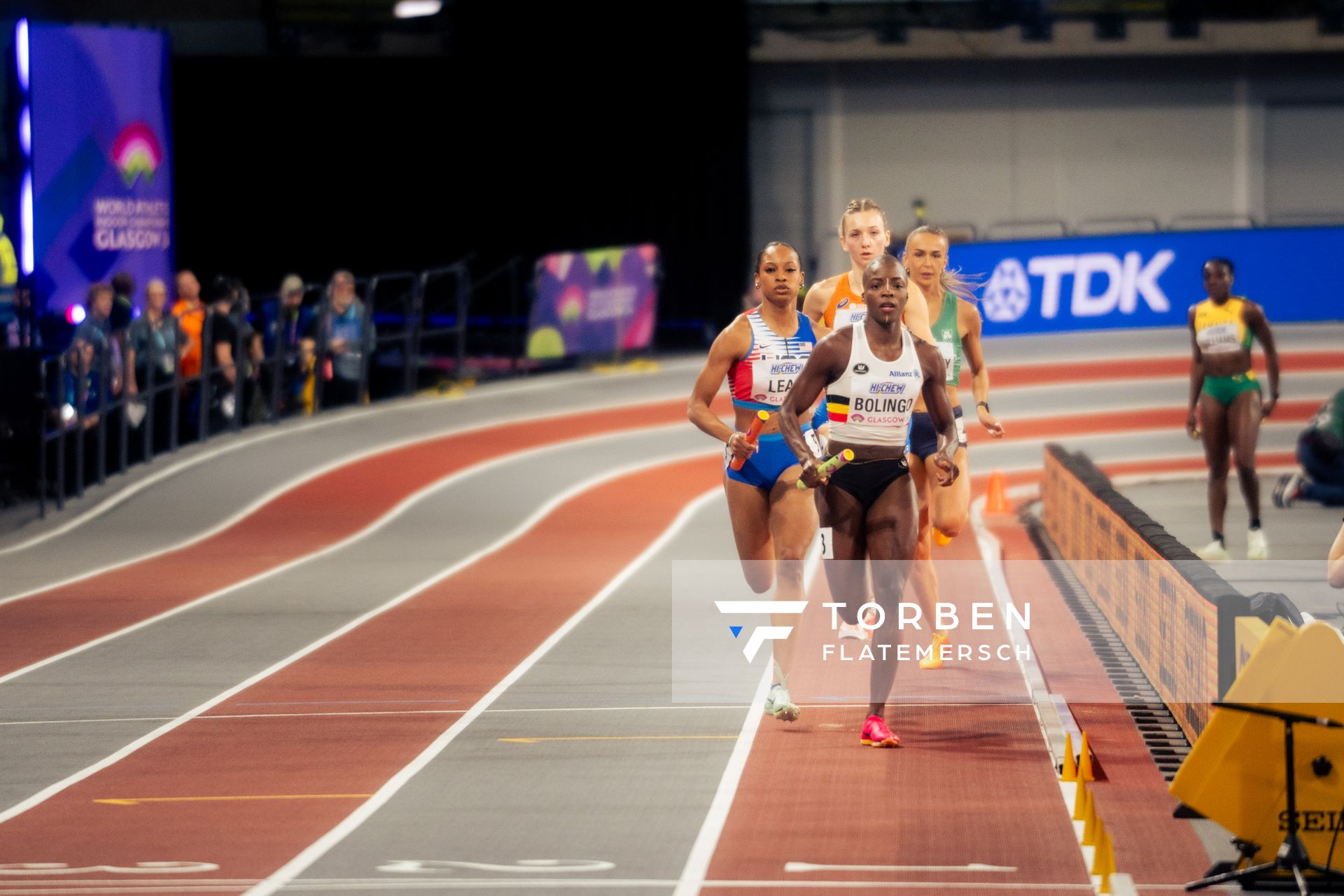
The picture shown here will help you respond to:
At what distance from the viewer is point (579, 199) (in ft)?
90.3

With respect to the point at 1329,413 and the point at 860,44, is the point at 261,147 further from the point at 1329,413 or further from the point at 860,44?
the point at 1329,413

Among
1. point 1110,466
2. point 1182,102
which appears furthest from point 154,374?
point 1182,102

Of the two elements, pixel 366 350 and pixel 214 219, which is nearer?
pixel 366 350

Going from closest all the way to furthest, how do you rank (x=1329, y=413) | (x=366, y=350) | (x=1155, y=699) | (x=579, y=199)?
(x=1155, y=699) → (x=1329, y=413) → (x=366, y=350) → (x=579, y=199)

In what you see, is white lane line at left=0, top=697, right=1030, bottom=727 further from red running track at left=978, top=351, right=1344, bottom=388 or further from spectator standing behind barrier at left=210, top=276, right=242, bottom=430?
red running track at left=978, top=351, right=1344, bottom=388

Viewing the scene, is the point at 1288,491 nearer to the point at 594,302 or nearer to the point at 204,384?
the point at 594,302

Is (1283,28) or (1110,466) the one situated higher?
(1283,28)

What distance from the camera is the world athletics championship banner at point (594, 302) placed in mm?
22688

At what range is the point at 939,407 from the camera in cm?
826

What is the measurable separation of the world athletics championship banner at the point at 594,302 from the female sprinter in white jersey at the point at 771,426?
13844 mm

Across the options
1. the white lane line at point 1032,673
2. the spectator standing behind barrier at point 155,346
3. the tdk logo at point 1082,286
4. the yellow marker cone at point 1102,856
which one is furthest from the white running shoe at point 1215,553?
the tdk logo at point 1082,286

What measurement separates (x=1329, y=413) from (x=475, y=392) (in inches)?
380

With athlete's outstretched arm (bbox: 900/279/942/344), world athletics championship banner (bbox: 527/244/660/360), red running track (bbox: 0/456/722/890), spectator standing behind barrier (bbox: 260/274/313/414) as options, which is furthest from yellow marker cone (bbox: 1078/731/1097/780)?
world athletics championship banner (bbox: 527/244/660/360)

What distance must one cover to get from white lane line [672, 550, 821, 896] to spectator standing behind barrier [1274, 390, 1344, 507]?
916 centimetres
